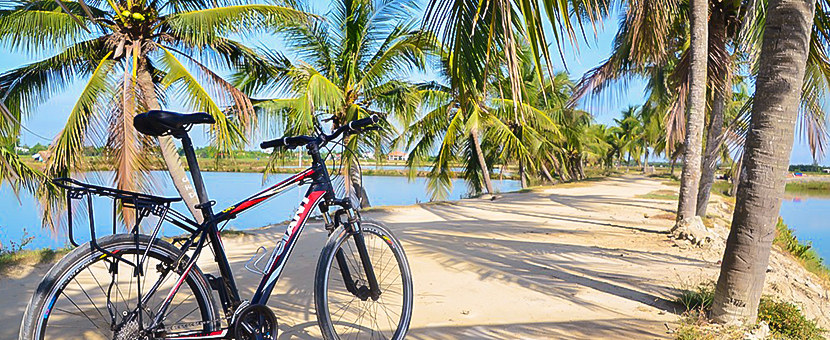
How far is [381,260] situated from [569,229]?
578 cm

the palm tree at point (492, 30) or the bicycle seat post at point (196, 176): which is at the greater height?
the palm tree at point (492, 30)

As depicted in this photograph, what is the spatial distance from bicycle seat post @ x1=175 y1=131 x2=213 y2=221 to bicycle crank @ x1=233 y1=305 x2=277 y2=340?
488 millimetres

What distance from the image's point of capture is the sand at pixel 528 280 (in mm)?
3525

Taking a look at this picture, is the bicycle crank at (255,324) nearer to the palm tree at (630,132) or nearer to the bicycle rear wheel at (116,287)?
the bicycle rear wheel at (116,287)

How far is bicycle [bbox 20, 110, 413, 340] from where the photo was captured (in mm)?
2078

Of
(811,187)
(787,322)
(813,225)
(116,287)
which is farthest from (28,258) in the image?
(811,187)

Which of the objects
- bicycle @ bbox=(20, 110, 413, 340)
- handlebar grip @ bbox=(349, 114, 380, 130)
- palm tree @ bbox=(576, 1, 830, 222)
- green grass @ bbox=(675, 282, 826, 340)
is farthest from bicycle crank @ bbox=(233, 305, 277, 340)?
palm tree @ bbox=(576, 1, 830, 222)

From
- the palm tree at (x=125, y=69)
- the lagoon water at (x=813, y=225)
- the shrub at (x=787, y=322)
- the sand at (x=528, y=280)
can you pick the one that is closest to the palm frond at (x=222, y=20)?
the palm tree at (x=125, y=69)

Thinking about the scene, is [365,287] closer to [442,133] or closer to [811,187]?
[442,133]

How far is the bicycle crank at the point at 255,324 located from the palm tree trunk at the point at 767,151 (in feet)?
9.94

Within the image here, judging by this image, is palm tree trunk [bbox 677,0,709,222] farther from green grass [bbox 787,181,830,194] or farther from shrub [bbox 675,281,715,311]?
green grass [bbox 787,181,830,194]

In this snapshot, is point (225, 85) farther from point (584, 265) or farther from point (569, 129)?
point (569, 129)

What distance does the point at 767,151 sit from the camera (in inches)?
134

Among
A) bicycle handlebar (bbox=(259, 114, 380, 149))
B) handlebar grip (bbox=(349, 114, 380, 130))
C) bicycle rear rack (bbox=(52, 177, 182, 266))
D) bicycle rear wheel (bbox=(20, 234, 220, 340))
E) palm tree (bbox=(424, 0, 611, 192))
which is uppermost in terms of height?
palm tree (bbox=(424, 0, 611, 192))
